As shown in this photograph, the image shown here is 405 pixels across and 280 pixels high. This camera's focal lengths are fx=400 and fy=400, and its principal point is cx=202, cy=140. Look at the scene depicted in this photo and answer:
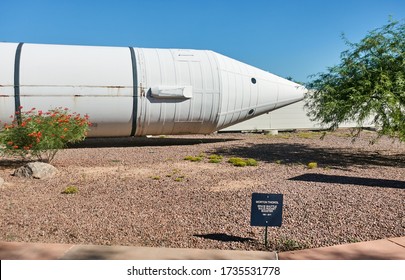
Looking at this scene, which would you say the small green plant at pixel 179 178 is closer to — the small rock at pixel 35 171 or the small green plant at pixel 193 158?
the small green plant at pixel 193 158

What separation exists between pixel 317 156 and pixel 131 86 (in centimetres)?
794

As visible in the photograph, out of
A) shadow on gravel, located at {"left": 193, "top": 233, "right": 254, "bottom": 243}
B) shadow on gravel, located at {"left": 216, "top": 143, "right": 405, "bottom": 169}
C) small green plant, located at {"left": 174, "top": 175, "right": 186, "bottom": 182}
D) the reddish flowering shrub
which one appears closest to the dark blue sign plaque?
shadow on gravel, located at {"left": 193, "top": 233, "right": 254, "bottom": 243}

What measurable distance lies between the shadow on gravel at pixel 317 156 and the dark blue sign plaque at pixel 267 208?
7.90 meters

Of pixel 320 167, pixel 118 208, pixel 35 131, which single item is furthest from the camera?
pixel 320 167

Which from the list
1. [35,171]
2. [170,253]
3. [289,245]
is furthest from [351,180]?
[35,171]

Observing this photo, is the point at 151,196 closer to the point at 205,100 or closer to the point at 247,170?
the point at 247,170

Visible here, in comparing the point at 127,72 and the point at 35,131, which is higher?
the point at 127,72

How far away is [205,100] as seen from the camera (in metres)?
17.6

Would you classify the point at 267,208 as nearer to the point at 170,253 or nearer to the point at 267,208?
the point at 267,208

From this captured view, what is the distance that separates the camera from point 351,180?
405 inches

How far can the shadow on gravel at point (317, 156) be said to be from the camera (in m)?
13.9

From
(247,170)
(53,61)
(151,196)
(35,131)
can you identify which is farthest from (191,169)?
(53,61)

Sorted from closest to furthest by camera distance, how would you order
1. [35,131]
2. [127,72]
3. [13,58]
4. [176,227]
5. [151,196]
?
[176,227], [151,196], [35,131], [13,58], [127,72]

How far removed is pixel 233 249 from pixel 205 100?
12519 mm
